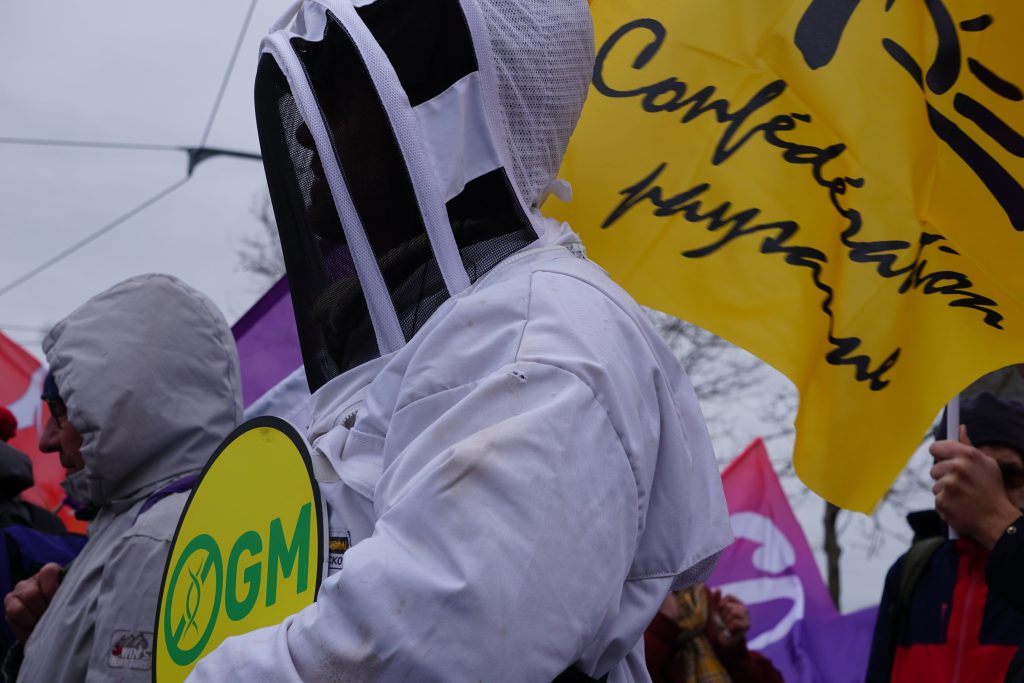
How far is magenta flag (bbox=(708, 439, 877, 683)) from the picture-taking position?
692 cm

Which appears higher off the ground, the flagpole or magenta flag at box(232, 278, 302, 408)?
the flagpole

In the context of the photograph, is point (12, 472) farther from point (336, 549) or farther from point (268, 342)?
point (336, 549)

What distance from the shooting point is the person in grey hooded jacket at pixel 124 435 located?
120 inches

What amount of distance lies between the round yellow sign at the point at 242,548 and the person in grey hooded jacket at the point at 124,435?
88cm

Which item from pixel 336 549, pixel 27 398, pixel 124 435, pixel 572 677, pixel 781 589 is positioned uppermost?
pixel 336 549

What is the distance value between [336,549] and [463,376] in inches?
13.2

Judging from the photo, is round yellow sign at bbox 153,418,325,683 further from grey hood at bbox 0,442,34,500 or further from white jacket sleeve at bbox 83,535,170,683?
grey hood at bbox 0,442,34,500

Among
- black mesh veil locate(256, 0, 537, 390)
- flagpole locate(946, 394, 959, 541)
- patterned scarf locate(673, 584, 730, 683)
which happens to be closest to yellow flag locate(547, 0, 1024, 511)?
flagpole locate(946, 394, 959, 541)

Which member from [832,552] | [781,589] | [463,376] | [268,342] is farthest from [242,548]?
[832,552]

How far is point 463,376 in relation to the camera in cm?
171

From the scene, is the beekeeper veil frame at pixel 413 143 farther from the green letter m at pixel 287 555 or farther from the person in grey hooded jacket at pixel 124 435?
the person in grey hooded jacket at pixel 124 435

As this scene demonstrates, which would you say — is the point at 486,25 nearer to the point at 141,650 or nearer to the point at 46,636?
the point at 141,650

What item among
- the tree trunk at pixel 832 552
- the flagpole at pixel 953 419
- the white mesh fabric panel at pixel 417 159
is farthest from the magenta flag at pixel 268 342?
the tree trunk at pixel 832 552

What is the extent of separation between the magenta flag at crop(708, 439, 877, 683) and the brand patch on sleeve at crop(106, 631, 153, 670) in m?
4.57
